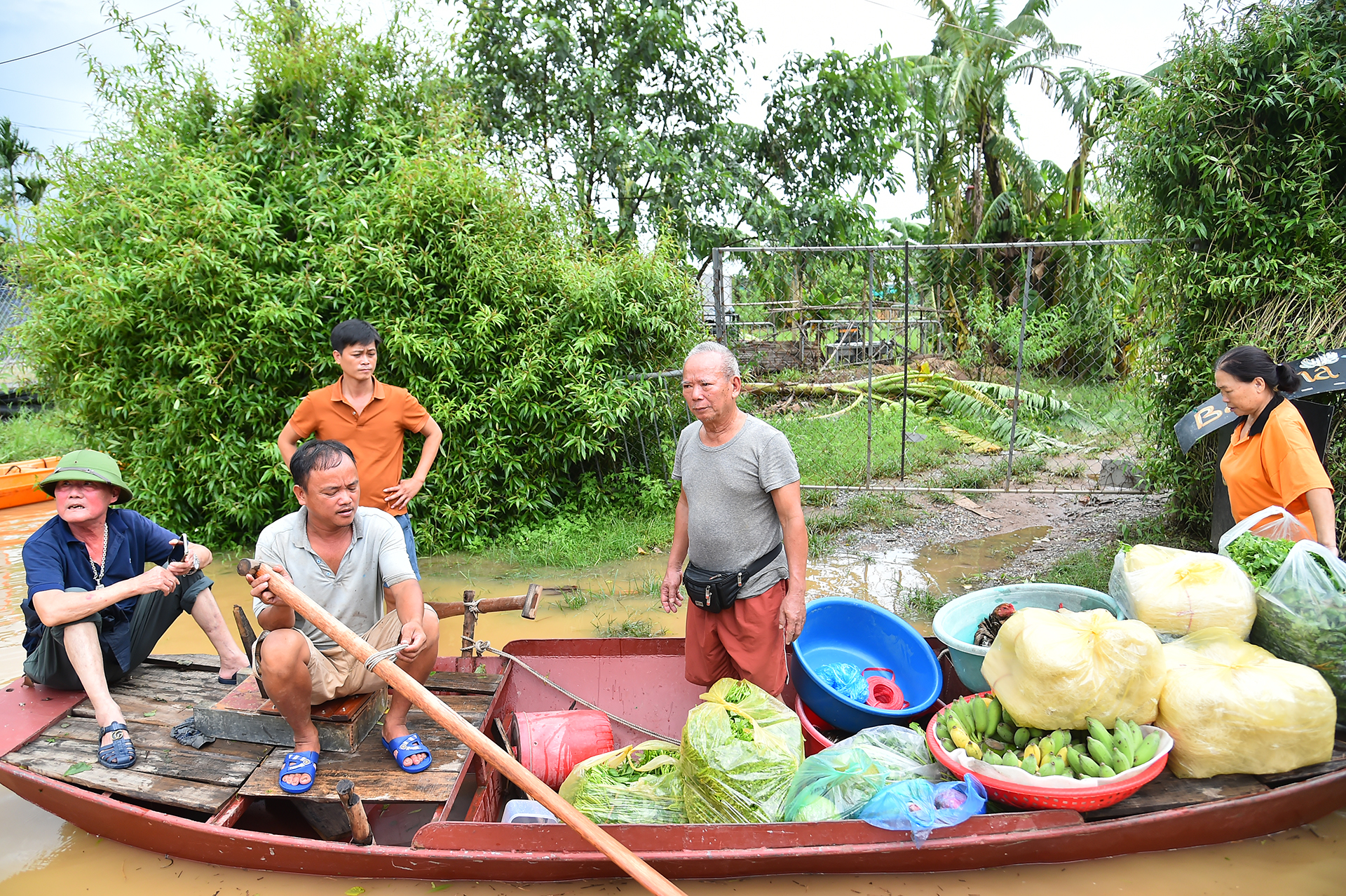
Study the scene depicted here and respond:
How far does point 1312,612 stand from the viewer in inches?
115

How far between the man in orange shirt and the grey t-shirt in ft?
5.36

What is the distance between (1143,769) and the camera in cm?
263

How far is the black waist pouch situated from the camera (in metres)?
3.14

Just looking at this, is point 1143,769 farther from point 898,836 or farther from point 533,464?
point 533,464

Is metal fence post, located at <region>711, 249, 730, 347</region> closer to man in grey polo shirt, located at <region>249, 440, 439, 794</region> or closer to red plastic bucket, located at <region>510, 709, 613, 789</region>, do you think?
Result: red plastic bucket, located at <region>510, 709, 613, 789</region>

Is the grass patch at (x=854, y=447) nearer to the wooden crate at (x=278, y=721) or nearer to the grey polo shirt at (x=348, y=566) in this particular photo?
the grey polo shirt at (x=348, y=566)

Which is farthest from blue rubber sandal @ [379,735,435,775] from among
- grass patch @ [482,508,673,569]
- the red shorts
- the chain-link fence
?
the chain-link fence

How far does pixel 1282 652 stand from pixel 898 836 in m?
1.70

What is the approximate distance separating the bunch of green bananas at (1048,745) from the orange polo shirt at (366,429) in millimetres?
2894

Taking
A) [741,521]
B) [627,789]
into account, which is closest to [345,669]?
[627,789]

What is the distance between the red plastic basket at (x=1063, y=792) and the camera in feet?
8.59

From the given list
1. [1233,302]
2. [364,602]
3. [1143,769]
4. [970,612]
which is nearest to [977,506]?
[1233,302]

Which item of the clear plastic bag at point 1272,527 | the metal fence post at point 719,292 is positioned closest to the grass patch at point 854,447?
the metal fence post at point 719,292

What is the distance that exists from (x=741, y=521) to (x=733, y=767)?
0.91 m
